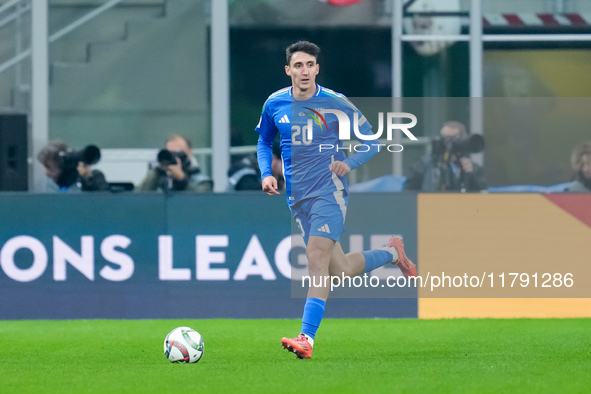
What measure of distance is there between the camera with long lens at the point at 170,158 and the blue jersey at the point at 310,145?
3.15m

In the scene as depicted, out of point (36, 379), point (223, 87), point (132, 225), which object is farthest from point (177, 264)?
point (36, 379)

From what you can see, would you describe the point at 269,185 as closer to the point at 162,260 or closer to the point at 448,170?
the point at 162,260

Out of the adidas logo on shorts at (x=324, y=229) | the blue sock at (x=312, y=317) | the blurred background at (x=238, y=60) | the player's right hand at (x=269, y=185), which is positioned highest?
the blurred background at (x=238, y=60)

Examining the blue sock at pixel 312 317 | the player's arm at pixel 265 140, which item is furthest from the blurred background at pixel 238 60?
the blue sock at pixel 312 317

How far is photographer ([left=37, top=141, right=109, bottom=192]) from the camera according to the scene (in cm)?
1095

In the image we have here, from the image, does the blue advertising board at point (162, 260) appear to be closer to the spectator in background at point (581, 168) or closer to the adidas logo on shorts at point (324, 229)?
the spectator in background at point (581, 168)

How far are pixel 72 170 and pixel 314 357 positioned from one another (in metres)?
4.29

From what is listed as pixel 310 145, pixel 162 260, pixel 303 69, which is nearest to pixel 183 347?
pixel 310 145

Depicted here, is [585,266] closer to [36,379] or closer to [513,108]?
[513,108]

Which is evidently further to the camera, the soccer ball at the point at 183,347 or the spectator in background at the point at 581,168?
the spectator in background at the point at 581,168

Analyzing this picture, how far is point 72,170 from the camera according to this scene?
1109cm

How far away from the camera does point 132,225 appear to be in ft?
35.2

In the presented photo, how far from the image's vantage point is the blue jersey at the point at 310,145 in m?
7.87

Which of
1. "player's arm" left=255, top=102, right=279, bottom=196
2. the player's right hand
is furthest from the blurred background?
the player's right hand
